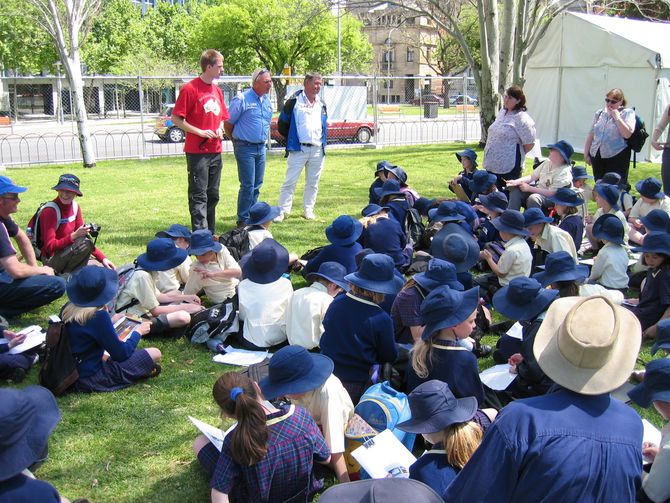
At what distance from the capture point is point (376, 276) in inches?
174

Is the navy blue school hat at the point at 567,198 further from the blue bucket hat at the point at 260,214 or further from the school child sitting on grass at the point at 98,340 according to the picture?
the school child sitting on grass at the point at 98,340

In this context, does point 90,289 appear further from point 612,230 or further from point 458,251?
point 612,230

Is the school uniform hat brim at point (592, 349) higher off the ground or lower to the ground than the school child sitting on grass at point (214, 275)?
higher

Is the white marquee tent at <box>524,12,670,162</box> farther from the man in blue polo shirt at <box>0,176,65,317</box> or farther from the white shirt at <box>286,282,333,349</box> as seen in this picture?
the man in blue polo shirt at <box>0,176,65,317</box>

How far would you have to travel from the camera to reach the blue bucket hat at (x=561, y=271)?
16.0 feet

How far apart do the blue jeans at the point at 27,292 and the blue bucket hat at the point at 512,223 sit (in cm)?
417

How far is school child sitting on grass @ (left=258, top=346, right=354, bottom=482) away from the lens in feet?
11.1

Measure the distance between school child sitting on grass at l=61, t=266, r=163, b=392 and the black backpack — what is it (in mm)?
47

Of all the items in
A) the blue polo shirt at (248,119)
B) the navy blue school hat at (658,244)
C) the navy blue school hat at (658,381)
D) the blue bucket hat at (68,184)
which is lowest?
the navy blue school hat at (658,381)

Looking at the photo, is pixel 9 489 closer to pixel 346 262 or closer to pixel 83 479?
pixel 83 479

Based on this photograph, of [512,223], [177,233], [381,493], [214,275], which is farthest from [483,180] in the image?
[381,493]

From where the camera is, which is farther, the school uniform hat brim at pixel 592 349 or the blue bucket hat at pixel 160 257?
the blue bucket hat at pixel 160 257

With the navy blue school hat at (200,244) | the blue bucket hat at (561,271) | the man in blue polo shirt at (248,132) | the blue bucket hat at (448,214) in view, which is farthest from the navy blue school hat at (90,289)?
the man in blue polo shirt at (248,132)

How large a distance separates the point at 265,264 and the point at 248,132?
12.3 ft
